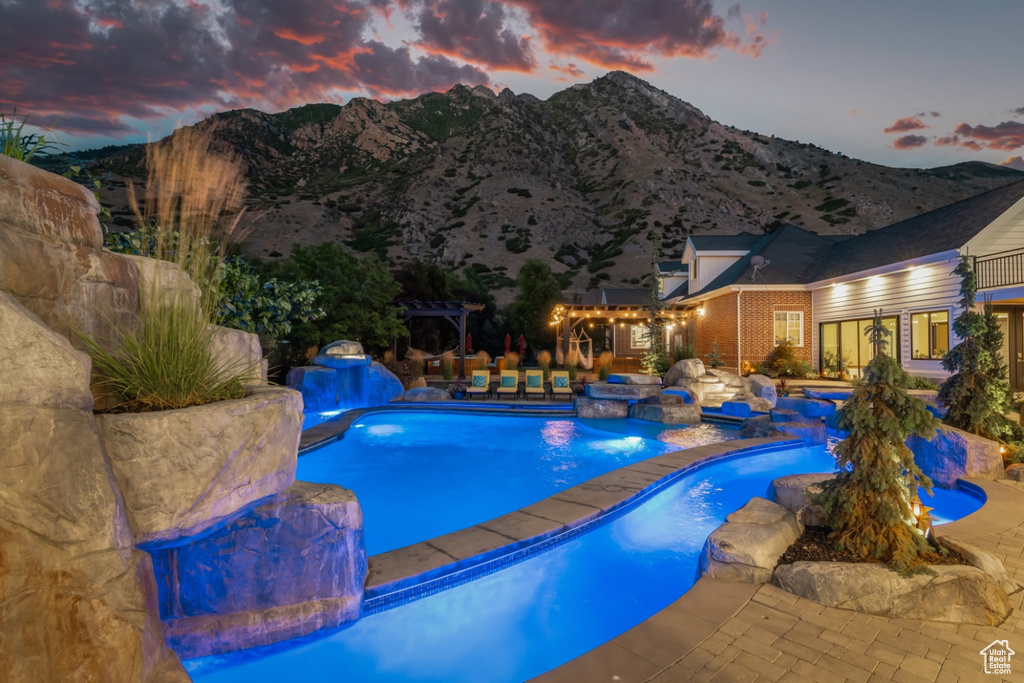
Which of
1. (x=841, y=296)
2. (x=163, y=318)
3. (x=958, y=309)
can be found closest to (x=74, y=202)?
(x=163, y=318)

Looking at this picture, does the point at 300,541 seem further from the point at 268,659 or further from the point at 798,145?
the point at 798,145

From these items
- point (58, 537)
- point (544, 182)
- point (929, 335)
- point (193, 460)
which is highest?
point (544, 182)

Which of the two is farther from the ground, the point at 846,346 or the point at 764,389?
the point at 846,346

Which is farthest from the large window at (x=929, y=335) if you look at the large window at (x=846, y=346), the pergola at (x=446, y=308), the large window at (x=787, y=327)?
the pergola at (x=446, y=308)

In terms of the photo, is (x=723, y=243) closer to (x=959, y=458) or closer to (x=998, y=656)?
(x=959, y=458)

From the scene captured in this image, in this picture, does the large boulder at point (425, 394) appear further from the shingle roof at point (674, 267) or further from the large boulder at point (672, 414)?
the shingle roof at point (674, 267)

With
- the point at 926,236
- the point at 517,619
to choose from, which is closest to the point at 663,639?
the point at 517,619

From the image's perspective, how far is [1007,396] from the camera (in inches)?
296

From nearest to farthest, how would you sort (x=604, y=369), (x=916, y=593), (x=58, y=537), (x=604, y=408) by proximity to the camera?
1. (x=58, y=537)
2. (x=916, y=593)
3. (x=604, y=408)
4. (x=604, y=369)

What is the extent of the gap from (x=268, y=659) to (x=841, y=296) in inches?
782

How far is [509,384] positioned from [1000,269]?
45.9 ft

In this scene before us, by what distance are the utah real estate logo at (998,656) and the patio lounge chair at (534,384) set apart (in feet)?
40.8

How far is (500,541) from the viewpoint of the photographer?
14.0ft

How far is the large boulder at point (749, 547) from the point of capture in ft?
11.8
